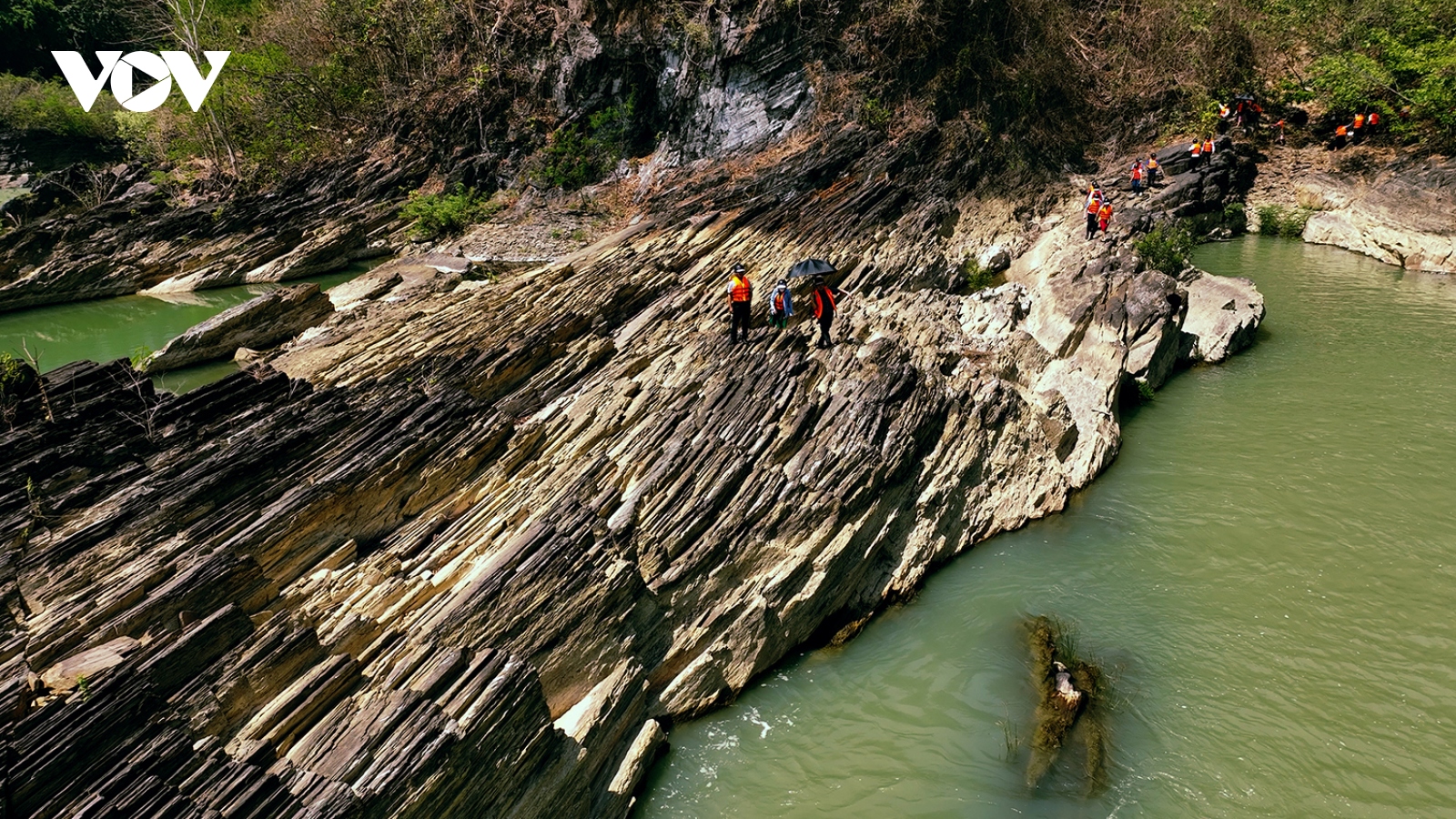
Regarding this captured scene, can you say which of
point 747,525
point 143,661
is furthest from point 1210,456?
point 143,661

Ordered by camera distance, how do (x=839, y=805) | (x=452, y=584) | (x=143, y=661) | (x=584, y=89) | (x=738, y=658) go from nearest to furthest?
(x=143, y=661), (x=839, y=805), (x=452, y=584), (x=738, y=658), (x=584, y=89)

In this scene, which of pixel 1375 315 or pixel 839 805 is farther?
pixel 1375 315

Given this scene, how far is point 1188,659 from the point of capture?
10062mm

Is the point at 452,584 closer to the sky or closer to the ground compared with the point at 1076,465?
closer to the sky

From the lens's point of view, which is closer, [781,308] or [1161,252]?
[781,308]

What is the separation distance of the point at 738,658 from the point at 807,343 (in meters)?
6.57

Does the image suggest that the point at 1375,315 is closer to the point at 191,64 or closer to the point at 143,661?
the point at 143,661

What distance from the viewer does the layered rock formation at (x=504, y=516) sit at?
7.43 meters

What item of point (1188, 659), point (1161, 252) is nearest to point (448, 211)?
point (1161, 252)

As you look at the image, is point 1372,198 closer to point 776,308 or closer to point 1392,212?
point 1392,212

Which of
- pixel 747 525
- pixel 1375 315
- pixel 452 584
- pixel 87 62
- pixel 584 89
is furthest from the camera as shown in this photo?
pixel 87 62

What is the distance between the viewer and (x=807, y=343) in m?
14.9

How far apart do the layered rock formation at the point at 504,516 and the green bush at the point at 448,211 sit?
9476mm
